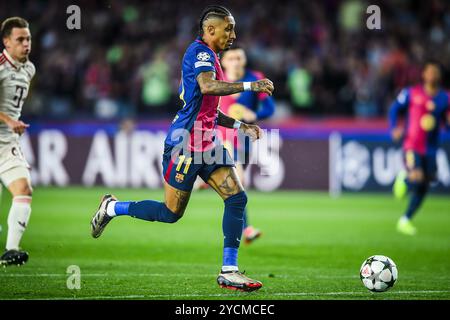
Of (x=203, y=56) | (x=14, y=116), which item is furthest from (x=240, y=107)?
(x=203, y=56)

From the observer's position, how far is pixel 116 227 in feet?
42.7

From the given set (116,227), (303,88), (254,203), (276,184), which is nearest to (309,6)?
(303,88)

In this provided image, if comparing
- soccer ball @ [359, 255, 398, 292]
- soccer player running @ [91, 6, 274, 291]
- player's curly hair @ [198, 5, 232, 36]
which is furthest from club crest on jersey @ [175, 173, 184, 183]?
soccer ball @ [359, 255, 398, 292]

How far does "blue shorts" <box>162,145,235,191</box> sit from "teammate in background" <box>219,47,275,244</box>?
3449 mm

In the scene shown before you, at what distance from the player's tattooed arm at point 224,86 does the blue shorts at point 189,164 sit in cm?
65

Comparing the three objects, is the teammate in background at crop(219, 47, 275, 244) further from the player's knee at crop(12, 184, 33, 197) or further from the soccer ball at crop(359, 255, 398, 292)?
the soccer ball at crop(359, 255, 398, 292)

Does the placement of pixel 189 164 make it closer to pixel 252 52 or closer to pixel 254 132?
pixel 254 132

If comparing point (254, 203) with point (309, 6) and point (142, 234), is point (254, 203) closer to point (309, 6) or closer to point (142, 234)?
point (142, 234)

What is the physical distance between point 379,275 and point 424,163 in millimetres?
6641

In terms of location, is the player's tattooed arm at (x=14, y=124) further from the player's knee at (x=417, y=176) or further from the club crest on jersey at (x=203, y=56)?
the player's knee at (x=417, y=176)

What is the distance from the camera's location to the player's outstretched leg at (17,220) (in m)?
8.28

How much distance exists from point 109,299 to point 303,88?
14.2 m

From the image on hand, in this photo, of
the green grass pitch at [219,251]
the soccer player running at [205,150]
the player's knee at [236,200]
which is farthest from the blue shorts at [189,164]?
the green grass pitch at [219,251]

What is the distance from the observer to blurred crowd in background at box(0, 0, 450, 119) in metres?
19.8
